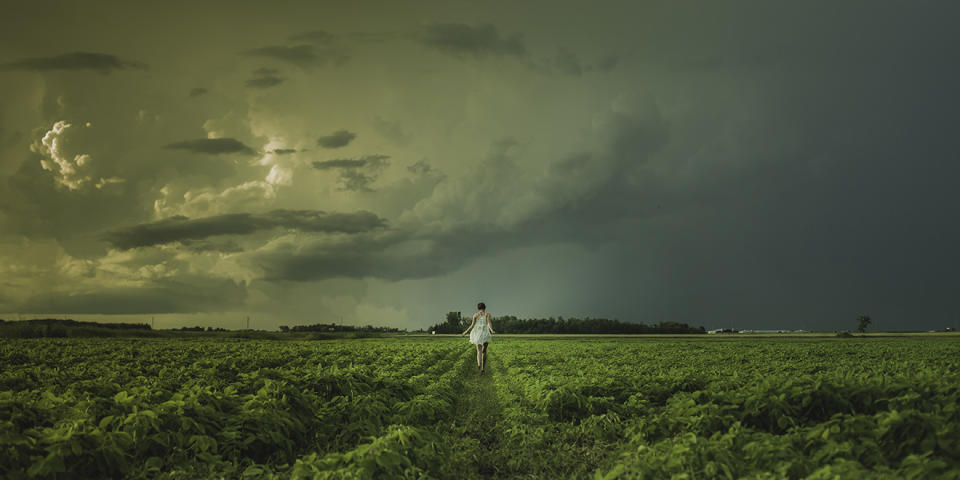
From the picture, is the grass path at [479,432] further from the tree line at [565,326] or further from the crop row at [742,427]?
the tree line at [565,326]

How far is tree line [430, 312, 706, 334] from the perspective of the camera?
148875mm

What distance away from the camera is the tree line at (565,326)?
148875 mm

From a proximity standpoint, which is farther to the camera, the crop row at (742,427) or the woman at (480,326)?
the woman at (480,326)

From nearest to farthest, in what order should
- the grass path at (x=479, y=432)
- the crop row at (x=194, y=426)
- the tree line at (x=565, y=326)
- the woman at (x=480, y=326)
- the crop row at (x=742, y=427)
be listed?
the crop row at (x=742, y=427)
the crop row at (x=194, y=426)
the grass path at (x=479, y=432)
the woman at (x=480, y=326)
the tree line at (x=565, y=326)

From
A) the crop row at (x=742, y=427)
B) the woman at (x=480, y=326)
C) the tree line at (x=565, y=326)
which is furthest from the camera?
the tree line at (x=565, y=326)

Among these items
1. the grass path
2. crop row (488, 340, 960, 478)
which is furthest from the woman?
crop row (488, 340, 960, 478)

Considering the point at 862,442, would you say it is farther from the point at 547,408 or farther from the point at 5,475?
the point at 5,475

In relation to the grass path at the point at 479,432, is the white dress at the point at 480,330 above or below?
above

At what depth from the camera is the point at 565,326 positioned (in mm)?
164750

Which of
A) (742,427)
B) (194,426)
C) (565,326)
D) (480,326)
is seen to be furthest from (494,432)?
(565,326)

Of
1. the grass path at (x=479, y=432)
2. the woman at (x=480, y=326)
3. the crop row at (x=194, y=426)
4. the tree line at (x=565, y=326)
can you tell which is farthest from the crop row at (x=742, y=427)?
the tree line at (x=565, y=326)

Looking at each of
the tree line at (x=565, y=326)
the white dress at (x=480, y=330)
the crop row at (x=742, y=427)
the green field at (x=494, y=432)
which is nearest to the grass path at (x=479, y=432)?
the green field at (x=494, y=432)

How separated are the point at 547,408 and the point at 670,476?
21.4 feet

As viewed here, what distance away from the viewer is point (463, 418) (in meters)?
14.1
